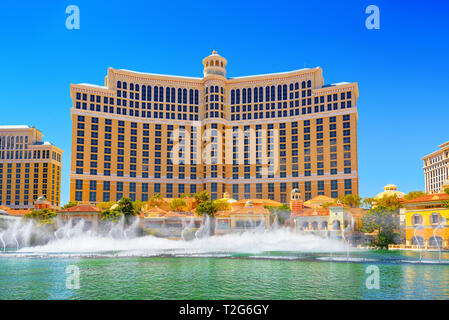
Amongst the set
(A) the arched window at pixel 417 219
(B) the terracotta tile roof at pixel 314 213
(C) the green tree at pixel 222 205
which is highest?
(C) the green tree at pixel 222 205

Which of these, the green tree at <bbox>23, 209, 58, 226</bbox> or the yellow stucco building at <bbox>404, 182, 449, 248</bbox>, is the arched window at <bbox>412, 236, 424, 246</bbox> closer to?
the yellow stucco building at <bbox>404, 182, 449, 248</bbox>

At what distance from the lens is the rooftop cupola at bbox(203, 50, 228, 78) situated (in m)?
150

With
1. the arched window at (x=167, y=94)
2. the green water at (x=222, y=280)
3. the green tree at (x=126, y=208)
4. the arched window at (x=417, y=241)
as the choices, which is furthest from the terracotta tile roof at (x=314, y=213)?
the arched window at (x=167, y=94)

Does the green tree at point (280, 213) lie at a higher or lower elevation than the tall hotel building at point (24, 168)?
lower

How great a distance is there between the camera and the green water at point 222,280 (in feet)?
99.9

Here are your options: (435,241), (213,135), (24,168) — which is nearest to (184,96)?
(213,135)

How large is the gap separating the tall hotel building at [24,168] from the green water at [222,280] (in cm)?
12881

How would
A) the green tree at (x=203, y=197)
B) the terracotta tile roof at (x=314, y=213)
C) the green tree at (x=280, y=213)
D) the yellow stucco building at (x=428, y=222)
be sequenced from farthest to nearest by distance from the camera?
the green tree at (x=203, y=197), the green tree at (x=280, y=213), the terracotta tile roof at (x=314, y=213), the yellow stucco building at (x=428, y=222)

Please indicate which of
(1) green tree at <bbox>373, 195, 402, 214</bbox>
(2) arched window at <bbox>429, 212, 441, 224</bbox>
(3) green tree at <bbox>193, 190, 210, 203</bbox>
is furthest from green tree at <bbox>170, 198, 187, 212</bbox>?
(2) arched window at <bbox>429, 212, 441, 224</bbox>

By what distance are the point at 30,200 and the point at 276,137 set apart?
101646 millimetres

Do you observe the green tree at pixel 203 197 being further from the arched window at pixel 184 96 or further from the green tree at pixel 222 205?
the arched window at pixel 184 96
